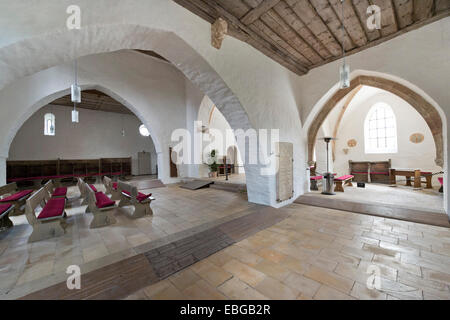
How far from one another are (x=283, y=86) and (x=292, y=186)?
274 centimetres

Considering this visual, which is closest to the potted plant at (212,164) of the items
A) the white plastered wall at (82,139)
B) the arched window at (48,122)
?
the white plastered wall at (82,139)

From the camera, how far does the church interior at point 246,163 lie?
169 cm

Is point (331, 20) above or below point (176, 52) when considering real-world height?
above

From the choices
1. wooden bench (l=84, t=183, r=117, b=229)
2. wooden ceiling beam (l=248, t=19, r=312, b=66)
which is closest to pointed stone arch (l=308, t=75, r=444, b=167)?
wooden ceiling beam (l=248, t=19, r=312, b=66)

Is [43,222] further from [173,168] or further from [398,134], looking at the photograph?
[398,134]

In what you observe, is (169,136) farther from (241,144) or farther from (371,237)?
(371,237)

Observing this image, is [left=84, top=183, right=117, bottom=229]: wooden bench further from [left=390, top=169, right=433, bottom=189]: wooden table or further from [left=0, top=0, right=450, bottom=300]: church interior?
[left=390, top=169, right=433, bottom=189]: wooden table

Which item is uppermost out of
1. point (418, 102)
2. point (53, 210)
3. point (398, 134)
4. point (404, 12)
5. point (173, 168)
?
point (404, 12)

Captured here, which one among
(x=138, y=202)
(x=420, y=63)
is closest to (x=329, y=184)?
(x=420, y=63)

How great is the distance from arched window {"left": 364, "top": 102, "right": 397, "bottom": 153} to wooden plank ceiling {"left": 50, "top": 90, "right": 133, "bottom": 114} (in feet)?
43.4

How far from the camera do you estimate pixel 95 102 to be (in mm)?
9531

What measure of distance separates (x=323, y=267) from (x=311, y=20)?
4.10 meters

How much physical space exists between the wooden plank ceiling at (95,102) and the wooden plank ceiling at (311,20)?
26.6 feet

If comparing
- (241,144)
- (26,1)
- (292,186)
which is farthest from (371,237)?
(26,1)
